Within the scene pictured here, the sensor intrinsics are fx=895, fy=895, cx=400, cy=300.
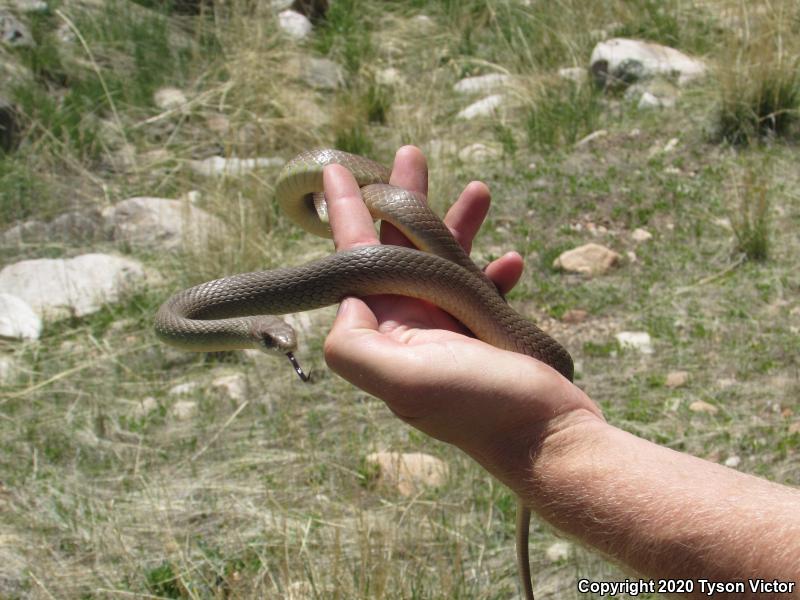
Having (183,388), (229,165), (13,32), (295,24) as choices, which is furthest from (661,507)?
(295,24)

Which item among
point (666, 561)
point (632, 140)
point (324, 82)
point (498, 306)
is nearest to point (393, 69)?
point (324, 82)

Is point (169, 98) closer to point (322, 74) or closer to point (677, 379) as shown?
point (322, 74)

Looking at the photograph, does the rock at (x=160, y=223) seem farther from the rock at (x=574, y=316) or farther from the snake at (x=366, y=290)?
the snake at (x=366, y=290)

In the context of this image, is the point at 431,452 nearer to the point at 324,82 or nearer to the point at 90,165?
the point at 90,165

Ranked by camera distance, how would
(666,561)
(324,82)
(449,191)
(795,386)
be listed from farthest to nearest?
(324,82) → (449,191) → (795,386) → (666,561)

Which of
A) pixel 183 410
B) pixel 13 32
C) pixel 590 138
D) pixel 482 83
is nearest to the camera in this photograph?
pixel 183 410

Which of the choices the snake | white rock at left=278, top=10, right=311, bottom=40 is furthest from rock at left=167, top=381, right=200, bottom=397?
white rock at left=278, top=10, right=311, bottom=40
